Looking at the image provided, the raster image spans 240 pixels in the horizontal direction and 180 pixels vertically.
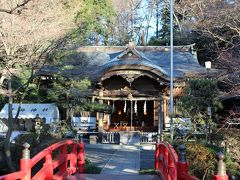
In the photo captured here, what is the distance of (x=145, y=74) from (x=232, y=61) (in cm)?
651

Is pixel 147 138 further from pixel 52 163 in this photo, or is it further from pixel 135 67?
pixel 52 163

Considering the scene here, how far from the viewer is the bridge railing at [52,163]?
4.63 metres

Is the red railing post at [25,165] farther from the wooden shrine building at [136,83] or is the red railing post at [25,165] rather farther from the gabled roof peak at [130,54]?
the gabled roof peak at [130,54]

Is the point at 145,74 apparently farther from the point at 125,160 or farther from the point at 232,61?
the point at 125,160

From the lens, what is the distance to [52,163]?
6500mm

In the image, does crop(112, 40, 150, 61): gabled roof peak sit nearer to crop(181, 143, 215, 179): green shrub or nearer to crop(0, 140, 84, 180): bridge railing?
crop(181, 143, 215, 179): green shrub

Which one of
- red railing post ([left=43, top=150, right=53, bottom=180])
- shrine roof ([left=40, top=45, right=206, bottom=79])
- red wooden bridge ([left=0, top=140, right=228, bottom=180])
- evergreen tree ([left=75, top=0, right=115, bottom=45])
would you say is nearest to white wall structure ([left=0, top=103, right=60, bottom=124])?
shrine roof ([left=40, top=45, right=206, bottom=79])

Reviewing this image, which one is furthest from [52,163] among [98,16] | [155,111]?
[98,16]

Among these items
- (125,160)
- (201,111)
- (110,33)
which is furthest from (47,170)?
(110,33)

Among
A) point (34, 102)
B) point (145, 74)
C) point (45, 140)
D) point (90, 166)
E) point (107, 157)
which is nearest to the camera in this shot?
point (90, 166)

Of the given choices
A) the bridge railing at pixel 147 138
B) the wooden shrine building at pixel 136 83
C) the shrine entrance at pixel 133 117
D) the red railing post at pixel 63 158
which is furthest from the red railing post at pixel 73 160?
the shrine entrance at pixel 133 117

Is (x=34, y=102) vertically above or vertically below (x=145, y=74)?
below

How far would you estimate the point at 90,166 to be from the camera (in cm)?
1079

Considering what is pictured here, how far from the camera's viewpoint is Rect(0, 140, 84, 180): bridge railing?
4.63 m
